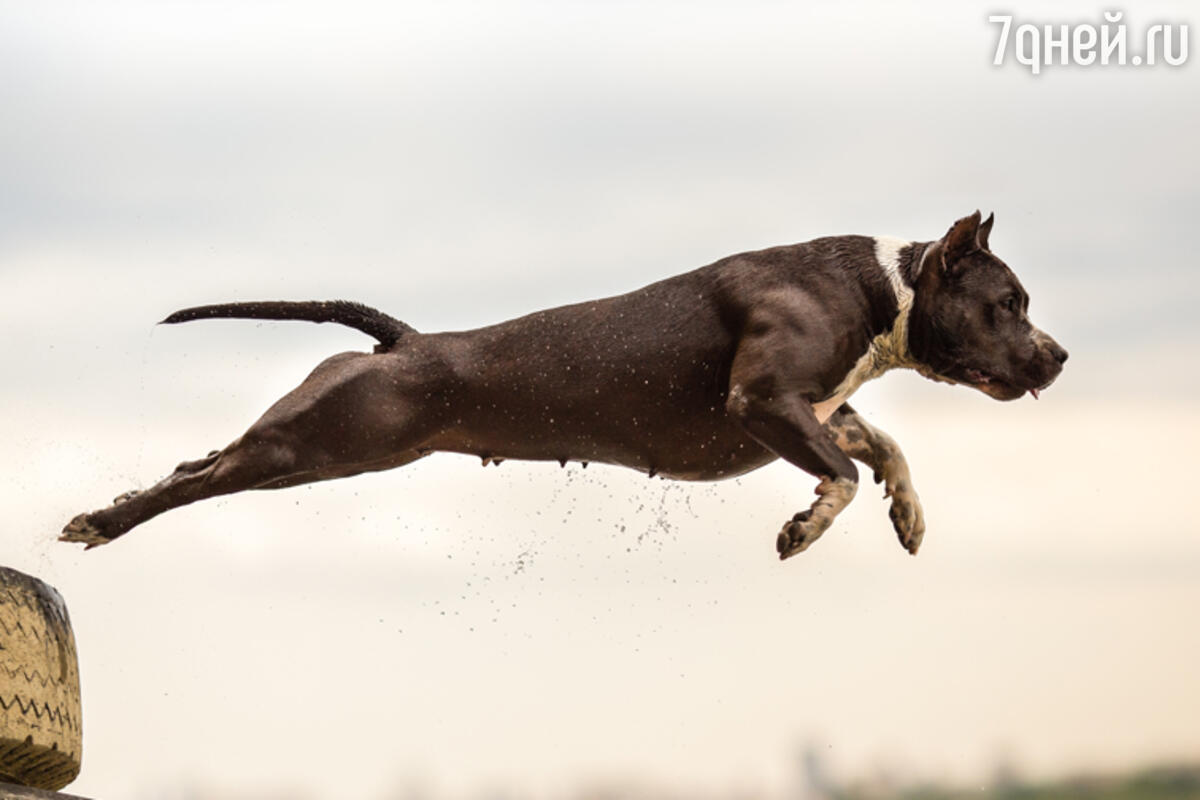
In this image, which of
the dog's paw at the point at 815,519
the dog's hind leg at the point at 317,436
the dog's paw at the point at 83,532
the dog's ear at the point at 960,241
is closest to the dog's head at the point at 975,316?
the dog's ear at the point at 960,241

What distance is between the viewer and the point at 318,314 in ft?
29.2

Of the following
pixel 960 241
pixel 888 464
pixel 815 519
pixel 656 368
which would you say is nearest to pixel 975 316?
pixel 960 241

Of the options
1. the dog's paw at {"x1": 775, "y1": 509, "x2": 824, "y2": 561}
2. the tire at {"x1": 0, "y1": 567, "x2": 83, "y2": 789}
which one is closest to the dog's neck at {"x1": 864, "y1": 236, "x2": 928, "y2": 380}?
the dog's paw at {"x1": 775, "y1": 509, "x2": 824, "y2": 561}

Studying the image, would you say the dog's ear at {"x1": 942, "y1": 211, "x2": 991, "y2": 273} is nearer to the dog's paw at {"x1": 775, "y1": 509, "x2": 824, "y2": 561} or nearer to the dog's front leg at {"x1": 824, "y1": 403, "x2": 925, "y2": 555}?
the dog's front leg at {"x1": 824, "y1": 403, "x2": 925, "y2": 555}

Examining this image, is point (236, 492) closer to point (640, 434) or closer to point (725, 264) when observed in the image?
point (640, 434)

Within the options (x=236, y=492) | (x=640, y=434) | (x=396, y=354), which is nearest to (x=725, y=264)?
(x=640, y=434)

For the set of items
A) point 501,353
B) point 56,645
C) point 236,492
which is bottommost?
point 56,645

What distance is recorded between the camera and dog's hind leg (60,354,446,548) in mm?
8227

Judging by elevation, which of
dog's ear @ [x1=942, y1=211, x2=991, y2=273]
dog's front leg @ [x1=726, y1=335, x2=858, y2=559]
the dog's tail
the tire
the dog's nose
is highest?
dog's ear @ [x1=942, y1=211, x2=991, y2=273]

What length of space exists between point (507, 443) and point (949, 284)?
259cm

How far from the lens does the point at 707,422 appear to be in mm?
8234

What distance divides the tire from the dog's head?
186 inches

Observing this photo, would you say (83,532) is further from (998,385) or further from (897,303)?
(998,385)

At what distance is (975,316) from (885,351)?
1.71ft
